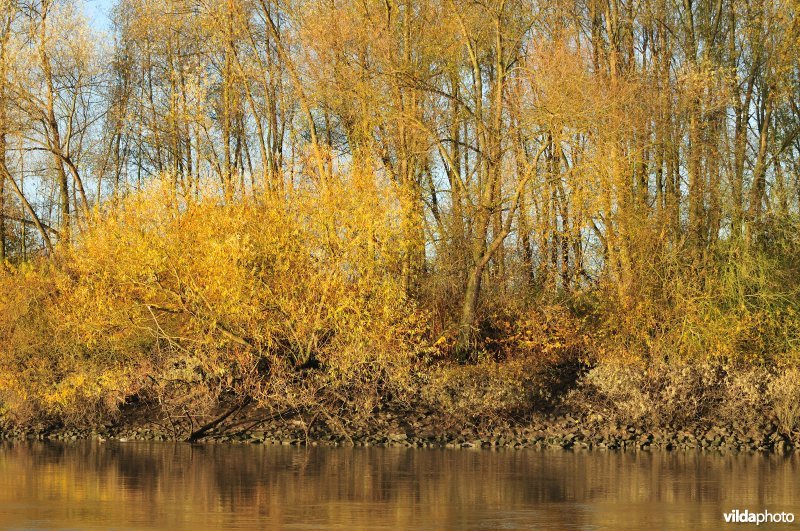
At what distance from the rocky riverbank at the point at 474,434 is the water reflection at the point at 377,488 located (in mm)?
1192

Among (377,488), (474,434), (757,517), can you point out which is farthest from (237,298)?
(757,517)

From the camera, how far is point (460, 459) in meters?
22.6

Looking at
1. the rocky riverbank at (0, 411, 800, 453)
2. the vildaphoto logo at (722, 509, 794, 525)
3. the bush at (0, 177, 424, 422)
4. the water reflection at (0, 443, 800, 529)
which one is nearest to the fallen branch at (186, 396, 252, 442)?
the rocky riverbank at (0, 411, 800, 453)

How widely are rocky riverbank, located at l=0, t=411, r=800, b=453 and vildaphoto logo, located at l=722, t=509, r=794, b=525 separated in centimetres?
951

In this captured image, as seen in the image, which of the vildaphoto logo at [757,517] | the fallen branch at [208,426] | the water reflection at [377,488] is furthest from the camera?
the fallen branch at [208,426]

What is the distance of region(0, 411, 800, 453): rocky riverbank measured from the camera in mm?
24953

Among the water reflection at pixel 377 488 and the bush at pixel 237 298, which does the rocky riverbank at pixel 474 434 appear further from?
the water reflection at pixel 377 488

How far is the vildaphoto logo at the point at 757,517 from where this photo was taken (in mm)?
14547

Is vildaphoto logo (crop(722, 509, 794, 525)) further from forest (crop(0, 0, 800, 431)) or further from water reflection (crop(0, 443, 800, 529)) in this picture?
forest (crop(0, 0, 800, 431))

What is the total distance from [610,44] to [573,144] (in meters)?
5.06

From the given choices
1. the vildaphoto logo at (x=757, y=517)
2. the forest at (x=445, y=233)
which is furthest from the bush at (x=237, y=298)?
the vildaphoto logo at (x=757, y=517)

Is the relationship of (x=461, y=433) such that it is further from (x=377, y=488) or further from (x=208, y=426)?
(x=377, y=488)

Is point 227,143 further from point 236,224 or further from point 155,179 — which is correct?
point 236,224

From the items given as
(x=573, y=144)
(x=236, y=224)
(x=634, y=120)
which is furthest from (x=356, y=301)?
(x=634, y=120)
